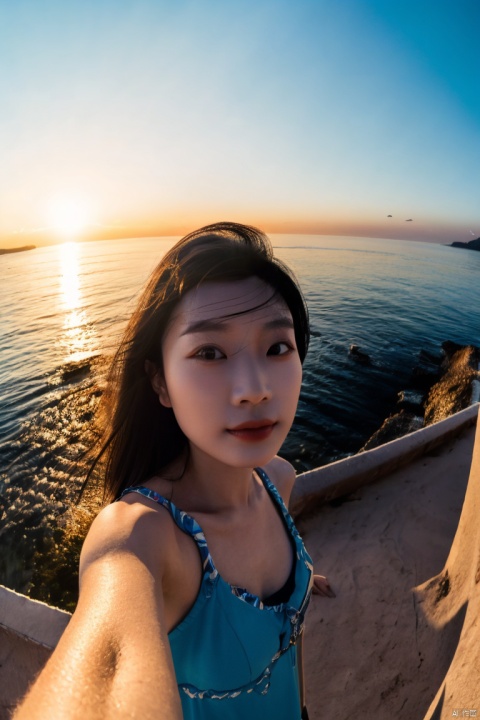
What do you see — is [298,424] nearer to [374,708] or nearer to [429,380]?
[429,380]

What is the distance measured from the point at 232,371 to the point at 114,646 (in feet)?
2.44

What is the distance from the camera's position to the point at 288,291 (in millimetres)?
1521

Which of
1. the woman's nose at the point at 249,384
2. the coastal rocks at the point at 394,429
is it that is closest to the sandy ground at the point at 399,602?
the woman's nose at the point at 249,384

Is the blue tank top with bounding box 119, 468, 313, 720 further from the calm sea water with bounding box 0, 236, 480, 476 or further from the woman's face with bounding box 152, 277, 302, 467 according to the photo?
the calm sea water with bounding box 0, 236, 480, 476

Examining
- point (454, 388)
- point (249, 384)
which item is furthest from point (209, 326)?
point (454, 388)

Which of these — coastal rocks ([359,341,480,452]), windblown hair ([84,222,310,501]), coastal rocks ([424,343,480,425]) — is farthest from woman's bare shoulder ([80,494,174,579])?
coastal rocks ([424,343,480,425])

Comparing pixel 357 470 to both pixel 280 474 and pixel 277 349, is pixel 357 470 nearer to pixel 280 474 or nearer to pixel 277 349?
pixel 280 474

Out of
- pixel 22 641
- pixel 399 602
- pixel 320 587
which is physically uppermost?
pixel 320 587

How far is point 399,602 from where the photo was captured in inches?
129

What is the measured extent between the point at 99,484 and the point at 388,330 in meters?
19.6

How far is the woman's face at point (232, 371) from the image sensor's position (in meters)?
1.15

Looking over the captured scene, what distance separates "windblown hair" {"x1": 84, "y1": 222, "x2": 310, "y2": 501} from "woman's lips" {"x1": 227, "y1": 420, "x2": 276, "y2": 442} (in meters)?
0.46

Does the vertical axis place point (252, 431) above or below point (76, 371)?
above

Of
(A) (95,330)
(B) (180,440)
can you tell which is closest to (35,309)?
(A) (95,330)
